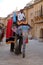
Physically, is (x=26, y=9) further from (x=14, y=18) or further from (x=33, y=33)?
(x=14, y=18)

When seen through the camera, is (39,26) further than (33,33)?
No

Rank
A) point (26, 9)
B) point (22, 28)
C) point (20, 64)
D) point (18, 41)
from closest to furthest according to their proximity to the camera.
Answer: point (20, 64) < point (22, 28) < point (18, 41) < point (26, 9)

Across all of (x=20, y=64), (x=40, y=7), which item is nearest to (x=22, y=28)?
(x=20, y=64)

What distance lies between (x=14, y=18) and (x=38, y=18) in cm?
1773

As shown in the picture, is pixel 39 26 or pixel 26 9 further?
pixel 26 9

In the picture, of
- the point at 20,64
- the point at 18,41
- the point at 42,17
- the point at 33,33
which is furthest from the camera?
the point at 33,33

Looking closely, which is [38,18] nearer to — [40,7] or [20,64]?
[40,7]

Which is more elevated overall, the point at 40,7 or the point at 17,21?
the point at 40,7

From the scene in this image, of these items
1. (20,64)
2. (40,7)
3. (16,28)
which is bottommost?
Result: (20,64)

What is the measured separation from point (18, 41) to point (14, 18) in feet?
3.90

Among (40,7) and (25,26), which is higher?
(40,7)

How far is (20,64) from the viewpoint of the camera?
6.99 m

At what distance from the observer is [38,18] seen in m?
26.9

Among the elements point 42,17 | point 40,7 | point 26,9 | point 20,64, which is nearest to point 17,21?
point 20,64
